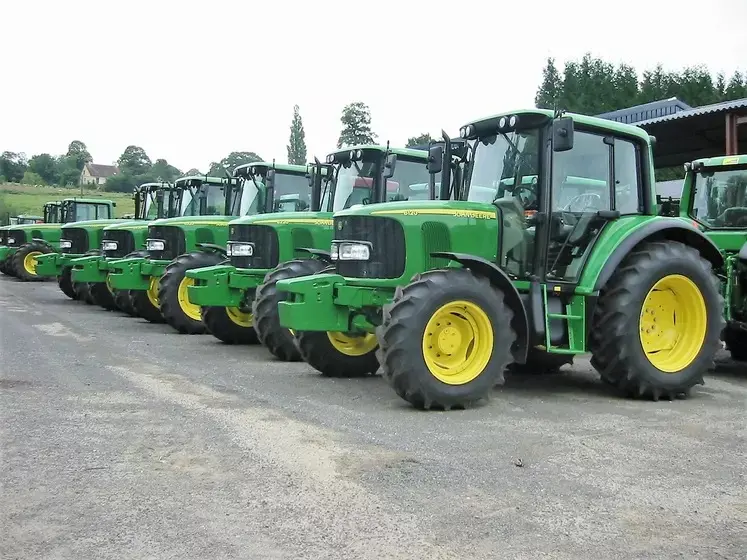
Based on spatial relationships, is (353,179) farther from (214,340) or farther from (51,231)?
(51,231)

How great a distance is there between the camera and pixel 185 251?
43.5ft

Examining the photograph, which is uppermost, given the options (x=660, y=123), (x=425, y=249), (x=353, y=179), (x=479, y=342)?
(x=660, y=123)

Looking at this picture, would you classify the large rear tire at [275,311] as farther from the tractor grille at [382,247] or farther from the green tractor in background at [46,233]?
the green tractor in background at [46,233]

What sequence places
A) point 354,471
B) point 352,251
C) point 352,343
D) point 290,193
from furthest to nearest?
1. point 290,193
2. point 352,343
3. point 352,251
4. point 354,471

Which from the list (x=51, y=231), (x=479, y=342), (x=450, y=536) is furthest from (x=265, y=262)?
(x=51, y=231)

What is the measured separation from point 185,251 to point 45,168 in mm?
100764

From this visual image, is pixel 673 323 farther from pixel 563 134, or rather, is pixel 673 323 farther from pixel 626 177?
pixel 563 134

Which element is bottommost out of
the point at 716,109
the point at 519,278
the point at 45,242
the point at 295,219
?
the point at 519,278

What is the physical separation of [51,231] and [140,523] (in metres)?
22.0

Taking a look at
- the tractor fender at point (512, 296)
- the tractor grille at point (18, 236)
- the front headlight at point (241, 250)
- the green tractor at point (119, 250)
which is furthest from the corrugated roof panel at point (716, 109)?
the tractor grille at point (18, 236)

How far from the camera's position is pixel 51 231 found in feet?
79.0

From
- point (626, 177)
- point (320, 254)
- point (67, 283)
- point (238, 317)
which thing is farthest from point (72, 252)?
point (626, 177)

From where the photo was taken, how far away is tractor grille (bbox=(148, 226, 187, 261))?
43.7 feet

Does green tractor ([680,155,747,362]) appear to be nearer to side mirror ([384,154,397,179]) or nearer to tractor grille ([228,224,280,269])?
side mirror ([384,154,397,179])
